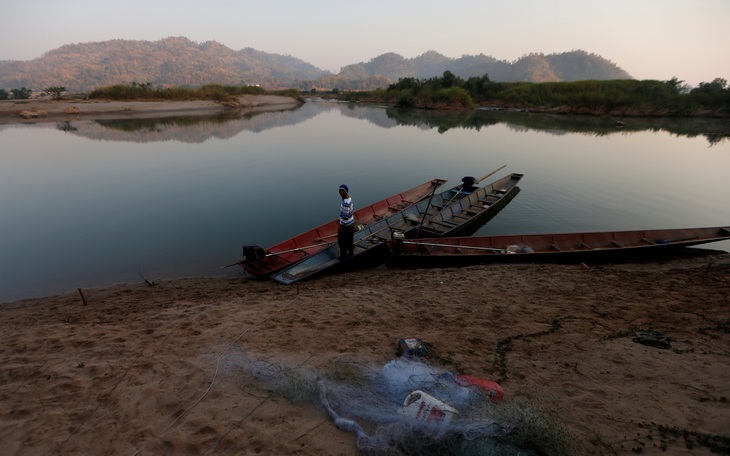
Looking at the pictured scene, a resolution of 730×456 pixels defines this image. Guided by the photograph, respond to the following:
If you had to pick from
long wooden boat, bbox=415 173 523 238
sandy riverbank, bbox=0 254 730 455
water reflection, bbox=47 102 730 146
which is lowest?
sandy riverbank, bbox=0 254 730 455

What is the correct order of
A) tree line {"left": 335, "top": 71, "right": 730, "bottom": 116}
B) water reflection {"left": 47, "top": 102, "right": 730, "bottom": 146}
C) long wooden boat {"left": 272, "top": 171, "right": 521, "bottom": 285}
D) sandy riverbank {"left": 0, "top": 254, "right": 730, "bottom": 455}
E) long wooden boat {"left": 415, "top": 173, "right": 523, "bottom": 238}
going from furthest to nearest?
1. tree line {"left": 335, "top": 71, "right": 730, "bottom": 116}
2. water reflection {"left": 47, "top": 102, "right": 730, "bottom": 146}
3. long wooden boat {"left": 415, "top": 173, "right": 523, "bottom": 238}
4. long wooden boat {"left": 272, "top": 171, "right": 521, "bottom": 285}
5. sandy riverbank {"left": 0, "top": 254, "right": 730, "bottom": 455}

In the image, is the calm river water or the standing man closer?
the standing man

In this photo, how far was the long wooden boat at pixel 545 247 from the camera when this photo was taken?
877 cm

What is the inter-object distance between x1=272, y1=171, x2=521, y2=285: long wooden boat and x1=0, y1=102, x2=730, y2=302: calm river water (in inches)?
64.1

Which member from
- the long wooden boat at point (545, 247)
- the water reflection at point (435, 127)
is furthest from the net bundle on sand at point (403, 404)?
the water reflection at point (435, 127)

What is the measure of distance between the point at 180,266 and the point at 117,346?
4.51 metres

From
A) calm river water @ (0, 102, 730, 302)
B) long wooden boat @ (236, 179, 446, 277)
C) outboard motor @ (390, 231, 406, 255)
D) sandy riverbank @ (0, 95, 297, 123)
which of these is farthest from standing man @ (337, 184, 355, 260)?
sandy riverbank @ (0, 95, 297, 123)

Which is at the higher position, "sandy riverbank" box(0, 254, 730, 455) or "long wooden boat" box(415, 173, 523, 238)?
"long wooden boat" box(415, 173, 523, 238)

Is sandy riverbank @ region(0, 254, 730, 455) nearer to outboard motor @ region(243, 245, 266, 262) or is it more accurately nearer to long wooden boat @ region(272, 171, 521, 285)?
outboard motor @ region(243, 245, 266, 262)

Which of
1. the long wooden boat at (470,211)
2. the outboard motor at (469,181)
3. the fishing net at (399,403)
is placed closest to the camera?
the fishing net at (399,403)

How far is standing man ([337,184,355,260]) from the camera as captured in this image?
309 inches

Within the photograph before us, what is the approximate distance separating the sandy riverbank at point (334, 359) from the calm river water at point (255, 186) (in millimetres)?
2461

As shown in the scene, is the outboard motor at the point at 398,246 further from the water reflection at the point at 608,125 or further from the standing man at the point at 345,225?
the water reflection at the point at 608,125

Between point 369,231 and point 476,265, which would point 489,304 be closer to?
point 476,265
